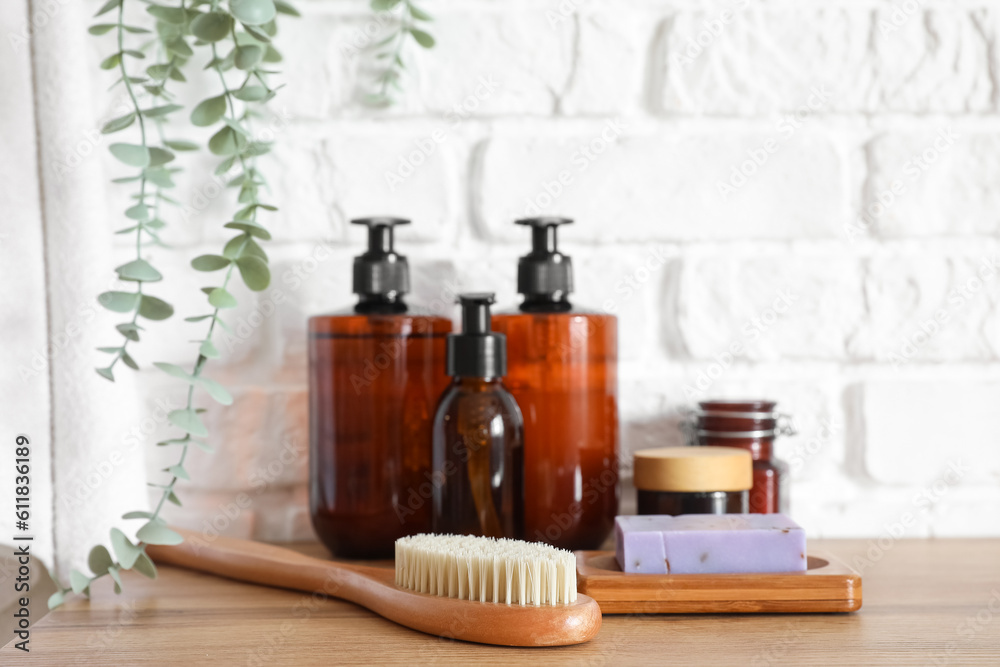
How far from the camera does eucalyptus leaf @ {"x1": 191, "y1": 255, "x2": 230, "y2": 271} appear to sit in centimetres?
57

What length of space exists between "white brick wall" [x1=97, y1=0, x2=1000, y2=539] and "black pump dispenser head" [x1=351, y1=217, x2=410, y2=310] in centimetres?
9

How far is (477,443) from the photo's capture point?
0.57 metres

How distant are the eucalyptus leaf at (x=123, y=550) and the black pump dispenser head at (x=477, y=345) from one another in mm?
227

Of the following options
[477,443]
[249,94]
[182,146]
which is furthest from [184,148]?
[477,443]

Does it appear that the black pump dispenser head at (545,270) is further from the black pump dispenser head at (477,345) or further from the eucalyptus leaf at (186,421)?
the eucalyptus leaf at (186,421)

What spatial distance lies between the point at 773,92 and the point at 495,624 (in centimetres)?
52

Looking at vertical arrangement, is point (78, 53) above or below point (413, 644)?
above

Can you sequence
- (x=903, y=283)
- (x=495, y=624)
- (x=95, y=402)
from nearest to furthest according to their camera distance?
(x=495, y=624) < (x=95, y=402) < (x=903, y=283)

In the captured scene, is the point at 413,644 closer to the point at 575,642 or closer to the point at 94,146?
the point at 575,642

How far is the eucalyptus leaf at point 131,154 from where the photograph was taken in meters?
0.57

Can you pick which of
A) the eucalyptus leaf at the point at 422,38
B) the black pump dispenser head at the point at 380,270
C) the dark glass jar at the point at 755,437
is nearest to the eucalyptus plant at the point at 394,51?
the eucalyptus leaf at the point at 422,38

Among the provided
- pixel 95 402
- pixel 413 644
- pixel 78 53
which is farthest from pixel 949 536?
pixel 78 53

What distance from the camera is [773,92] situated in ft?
2.37

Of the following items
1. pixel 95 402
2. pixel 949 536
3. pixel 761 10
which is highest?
pixel 761 10
